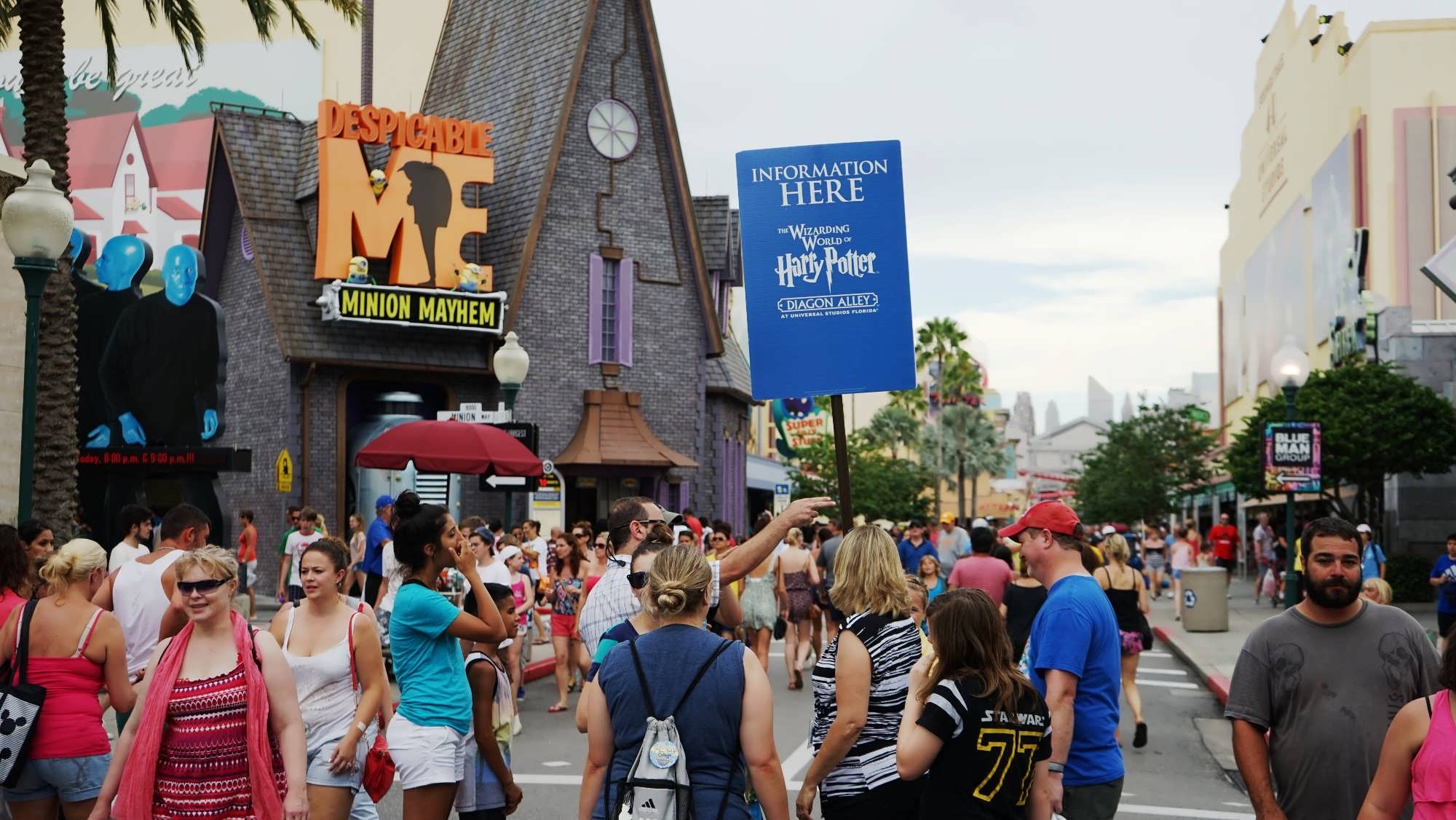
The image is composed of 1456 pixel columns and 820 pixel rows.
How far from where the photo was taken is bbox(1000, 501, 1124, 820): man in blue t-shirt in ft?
17.8

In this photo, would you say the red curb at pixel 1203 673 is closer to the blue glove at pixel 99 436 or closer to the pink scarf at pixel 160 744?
the pink scarf at pixel 160 744

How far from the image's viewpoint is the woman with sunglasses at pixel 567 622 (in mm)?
14180

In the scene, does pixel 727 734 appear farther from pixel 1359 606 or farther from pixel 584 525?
pixel 584 525

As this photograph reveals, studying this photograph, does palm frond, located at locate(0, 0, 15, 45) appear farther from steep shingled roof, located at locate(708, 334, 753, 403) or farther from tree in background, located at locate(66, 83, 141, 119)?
tree in background, located at locate(66, 83, 141, 119)

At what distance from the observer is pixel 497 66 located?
115 feet

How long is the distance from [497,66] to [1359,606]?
32551 mm

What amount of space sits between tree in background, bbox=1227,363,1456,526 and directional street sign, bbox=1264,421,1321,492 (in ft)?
20.5

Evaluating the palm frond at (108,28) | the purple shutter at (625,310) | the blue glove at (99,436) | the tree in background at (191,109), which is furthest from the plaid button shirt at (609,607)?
the tree in background at (191,109)

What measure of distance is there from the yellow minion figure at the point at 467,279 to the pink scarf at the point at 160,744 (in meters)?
26.3

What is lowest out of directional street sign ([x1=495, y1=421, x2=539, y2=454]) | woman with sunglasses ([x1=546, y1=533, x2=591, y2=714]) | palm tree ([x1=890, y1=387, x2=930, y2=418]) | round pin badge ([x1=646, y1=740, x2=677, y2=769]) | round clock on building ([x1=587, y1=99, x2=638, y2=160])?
woman with sunglasses ([x1=546, y1=533, x2=591, y2=714])

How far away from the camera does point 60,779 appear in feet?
19.5

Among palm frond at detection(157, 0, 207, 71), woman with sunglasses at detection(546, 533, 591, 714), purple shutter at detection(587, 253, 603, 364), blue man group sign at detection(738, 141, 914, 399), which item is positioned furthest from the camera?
purple shutter at detection(587, 253, 603, 364)

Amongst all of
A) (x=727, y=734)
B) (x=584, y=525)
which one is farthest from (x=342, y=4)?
(x=727, y=734)

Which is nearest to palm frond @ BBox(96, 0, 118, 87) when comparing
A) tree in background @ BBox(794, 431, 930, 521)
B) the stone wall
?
the stone wall
